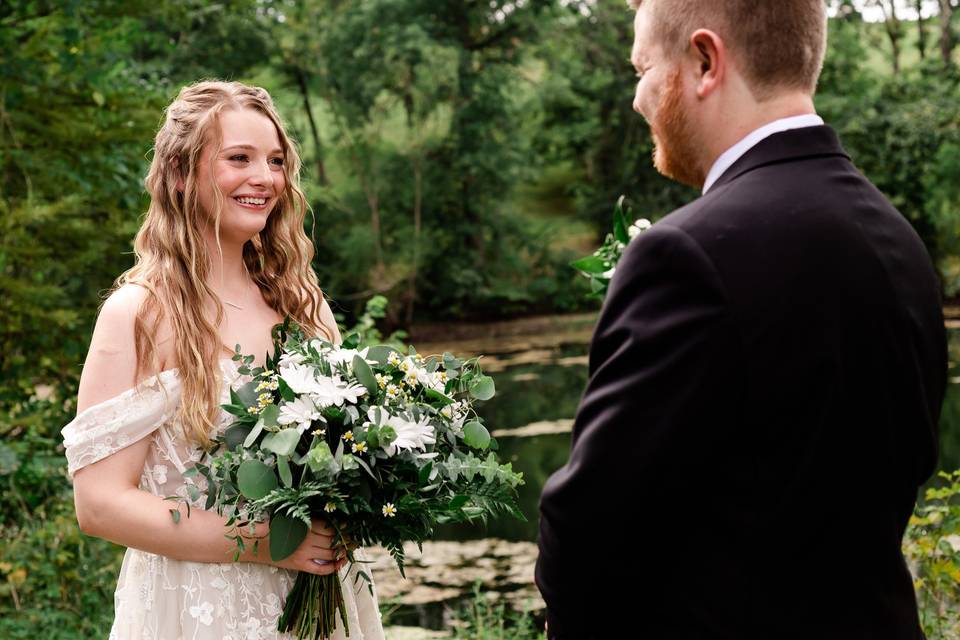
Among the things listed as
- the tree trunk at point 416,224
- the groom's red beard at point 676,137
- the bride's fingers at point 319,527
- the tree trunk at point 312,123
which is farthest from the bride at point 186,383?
the tree trunk at point 312,123

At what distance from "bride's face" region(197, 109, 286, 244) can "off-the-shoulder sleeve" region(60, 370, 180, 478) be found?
52 cm

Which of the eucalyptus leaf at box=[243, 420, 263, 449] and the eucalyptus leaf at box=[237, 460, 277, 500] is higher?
the eucalyptus leaf at box=[243, 420, 263, 449]

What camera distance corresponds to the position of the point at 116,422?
2.51 m

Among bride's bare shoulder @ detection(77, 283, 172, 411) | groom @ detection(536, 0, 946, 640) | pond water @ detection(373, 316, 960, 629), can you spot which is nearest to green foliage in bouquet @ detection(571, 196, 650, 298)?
bride's bare shoulder @ detection(77, 283, 172, 411)

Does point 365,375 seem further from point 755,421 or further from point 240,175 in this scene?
point 755,421

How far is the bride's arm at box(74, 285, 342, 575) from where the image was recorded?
8.20 ft

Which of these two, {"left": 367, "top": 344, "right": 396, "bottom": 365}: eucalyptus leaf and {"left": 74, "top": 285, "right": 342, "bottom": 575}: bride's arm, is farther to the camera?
{"left": 367, "top": 344, "right": 396, "bottom": 365}: eucalyptus leaf

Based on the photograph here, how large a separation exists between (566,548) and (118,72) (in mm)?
5594

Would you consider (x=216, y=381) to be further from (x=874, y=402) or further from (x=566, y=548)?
(x=874, y=402)

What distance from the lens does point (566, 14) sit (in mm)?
30734

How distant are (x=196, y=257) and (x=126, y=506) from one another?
712 mm

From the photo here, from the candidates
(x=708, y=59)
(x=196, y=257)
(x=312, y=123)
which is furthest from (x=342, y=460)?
(x=312, y=123)

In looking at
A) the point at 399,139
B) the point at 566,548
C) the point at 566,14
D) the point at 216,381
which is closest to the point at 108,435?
the point at 216,381

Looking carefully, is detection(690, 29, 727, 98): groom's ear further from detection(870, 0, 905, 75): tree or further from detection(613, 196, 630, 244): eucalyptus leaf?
detection(870, 0, 905, 75): tree
